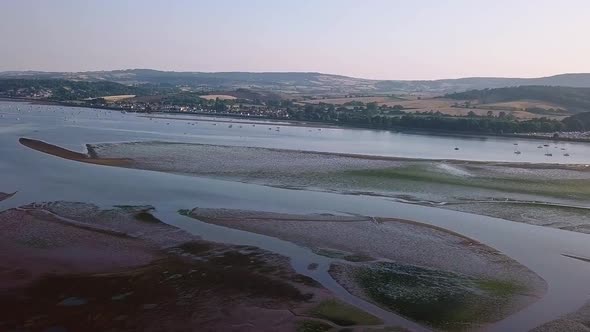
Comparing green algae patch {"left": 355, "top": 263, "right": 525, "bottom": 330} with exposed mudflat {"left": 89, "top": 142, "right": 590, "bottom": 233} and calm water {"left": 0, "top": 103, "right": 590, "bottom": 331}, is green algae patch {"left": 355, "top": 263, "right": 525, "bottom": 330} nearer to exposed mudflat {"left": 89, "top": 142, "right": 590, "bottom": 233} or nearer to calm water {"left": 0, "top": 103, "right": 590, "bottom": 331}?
calm water {"left": 0, "top": 103, "right": 590, "bottom": 331}

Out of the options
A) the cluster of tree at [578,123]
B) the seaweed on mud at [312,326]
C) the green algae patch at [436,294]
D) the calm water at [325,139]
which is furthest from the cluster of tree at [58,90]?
the seaweed on mud at [312,326]

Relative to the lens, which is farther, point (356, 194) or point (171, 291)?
point (356, 194)

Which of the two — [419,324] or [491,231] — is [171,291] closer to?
[419,324]

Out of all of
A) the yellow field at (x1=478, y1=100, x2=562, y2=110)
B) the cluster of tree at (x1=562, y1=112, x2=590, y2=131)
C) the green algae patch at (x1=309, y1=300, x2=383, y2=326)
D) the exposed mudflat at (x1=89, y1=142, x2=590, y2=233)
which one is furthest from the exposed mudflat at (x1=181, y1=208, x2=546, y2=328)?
the yellow field at (x1=478, y1=100, x2=562, y2=110)

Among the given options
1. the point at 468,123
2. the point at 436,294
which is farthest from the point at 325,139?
the point at 436,294

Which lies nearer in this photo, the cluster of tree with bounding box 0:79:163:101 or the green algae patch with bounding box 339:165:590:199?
the green algae patch with bounding box 339:165:590:199

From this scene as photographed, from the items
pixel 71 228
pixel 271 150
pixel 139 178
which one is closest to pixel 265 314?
pixel 71 228
